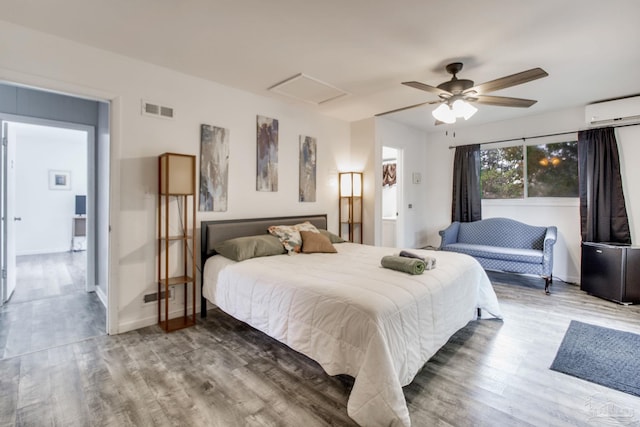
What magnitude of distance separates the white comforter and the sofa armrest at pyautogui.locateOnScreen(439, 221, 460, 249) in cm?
209

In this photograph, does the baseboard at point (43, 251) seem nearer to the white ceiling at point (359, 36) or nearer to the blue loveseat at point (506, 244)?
the white ceiling at point (359, 36)

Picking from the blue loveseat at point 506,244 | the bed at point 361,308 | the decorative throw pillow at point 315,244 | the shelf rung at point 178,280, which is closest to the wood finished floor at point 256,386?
the bed at point 361,308

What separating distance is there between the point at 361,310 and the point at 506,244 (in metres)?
4.13

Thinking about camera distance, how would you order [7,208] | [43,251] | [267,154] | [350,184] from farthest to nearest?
[43,251] < [350,184] < [267,154] < [7,208]

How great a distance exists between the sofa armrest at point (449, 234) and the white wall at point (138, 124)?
2.92 meters

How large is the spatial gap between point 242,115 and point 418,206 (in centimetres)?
379

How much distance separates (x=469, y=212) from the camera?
218 inches

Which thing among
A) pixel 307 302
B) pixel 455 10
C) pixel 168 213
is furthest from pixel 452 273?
pixel 168 213

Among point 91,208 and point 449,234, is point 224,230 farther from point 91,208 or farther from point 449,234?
point 449,234

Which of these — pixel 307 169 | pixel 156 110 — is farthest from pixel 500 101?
pixel 156 110

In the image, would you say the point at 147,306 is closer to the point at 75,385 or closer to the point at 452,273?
the point at 75,385

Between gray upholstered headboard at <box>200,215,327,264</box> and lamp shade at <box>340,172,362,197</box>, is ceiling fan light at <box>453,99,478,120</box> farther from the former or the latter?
gray upholstered headboard at <box>200,215,327,264</box>

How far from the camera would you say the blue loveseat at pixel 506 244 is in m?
4.13

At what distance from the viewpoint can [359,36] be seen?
8.27 feet
